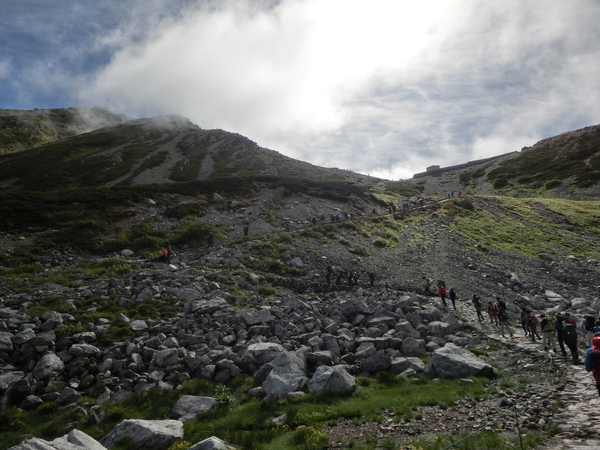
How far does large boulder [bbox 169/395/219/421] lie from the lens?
11039mm

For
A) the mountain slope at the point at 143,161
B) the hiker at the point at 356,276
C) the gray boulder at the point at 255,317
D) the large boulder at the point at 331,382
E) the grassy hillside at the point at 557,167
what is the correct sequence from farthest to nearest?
the grassy hillside at the point at 557,167 < the mountain slope at the point at 143,161 < the hiker at the point at 356,276 < the gray boulder at the point at 255,317 < the large boulder at the point at 331,382

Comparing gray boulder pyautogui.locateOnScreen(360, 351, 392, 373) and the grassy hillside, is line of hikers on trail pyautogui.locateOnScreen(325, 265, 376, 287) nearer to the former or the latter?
gray boulder pyautogui.locateOnScreen(360, 351, 392, 373)

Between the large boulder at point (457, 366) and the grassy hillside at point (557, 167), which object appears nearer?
the large boulder at point (457, 366)

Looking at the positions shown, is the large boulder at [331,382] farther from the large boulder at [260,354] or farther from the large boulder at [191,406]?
the large boulder at [191,406]

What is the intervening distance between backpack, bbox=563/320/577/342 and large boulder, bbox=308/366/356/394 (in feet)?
31.3

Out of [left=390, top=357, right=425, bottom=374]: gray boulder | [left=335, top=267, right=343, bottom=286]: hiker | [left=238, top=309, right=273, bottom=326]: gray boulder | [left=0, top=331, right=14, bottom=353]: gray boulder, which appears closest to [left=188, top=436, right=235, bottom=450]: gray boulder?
[left=390, top=357, right=425, bottom=374]: gray boulder

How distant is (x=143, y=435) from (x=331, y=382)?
21.7 feet

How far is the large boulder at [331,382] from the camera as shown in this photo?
1213 centimetres

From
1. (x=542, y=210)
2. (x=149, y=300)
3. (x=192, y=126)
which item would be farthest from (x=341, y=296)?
(x=192, y=126)

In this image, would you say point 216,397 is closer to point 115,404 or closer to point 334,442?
point 115,404

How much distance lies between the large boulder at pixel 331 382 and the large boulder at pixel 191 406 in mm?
3735

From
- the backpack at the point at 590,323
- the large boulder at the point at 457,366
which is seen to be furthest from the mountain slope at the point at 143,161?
the backpack at the point at 590,323

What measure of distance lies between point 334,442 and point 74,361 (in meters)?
11.7

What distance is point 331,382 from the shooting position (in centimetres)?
1240
